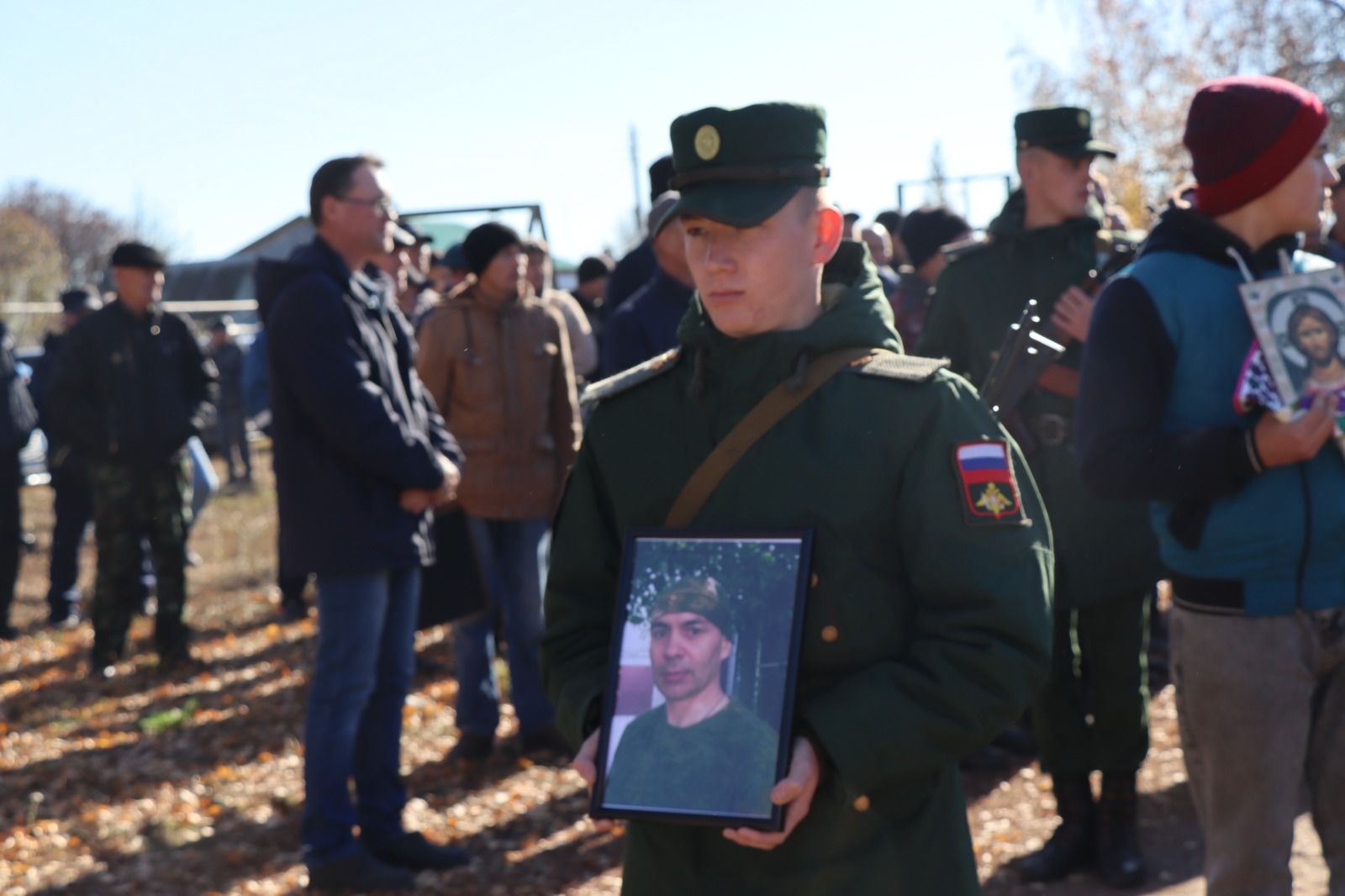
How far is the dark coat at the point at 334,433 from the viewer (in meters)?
5.03

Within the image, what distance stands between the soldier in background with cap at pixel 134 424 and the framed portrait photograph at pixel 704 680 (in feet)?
24.1

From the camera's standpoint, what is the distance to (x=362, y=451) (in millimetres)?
5043

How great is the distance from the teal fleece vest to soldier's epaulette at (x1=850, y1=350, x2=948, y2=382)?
1197mm

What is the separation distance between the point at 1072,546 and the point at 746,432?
282cm

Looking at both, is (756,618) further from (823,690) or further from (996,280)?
(996,280)

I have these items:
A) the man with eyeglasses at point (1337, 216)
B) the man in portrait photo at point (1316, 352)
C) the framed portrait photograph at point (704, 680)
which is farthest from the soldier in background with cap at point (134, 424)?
the framed portrait photograph at point (704, 680)

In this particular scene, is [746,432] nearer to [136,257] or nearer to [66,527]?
[136,257]

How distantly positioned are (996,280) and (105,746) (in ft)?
17.6

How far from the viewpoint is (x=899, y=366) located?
228cm

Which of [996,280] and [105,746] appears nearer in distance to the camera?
[996,280]

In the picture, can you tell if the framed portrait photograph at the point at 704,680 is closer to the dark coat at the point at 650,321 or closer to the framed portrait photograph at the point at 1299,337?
the framed portrait photograph at the point at 1299,337

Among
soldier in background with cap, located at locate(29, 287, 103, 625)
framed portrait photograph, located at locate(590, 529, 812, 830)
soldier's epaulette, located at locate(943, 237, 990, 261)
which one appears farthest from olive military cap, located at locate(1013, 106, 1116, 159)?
soldier in background with cap, located at locate(29, 287, 103, 625)

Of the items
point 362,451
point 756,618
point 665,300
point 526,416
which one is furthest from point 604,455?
point 526,416

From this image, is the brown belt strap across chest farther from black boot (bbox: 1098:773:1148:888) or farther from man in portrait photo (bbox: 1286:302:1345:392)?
black boot (bbox: 1098:773:1148:888)
